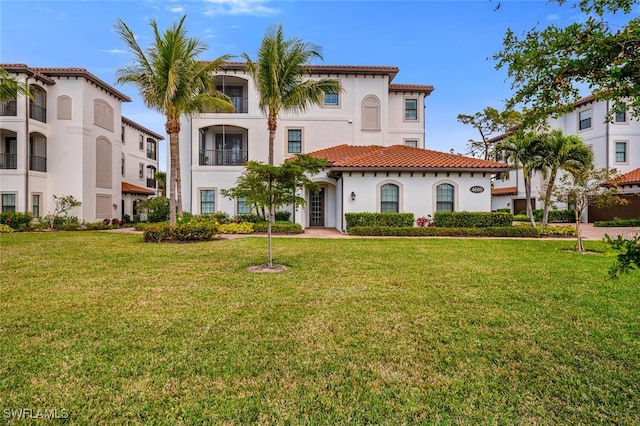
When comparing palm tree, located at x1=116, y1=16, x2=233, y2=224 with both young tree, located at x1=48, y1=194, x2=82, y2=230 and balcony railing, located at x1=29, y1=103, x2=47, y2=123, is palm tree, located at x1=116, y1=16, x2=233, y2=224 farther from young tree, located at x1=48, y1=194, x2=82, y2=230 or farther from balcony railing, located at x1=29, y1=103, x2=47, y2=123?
balcony railing, located at x1=29, y1=103, x2=47, y2=123

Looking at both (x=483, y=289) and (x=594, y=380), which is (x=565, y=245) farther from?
(x=594, y=380)

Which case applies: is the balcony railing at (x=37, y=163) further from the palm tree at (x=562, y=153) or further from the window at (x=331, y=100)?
the palm tree at (x=562, y=153)

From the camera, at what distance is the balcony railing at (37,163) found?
814 inches

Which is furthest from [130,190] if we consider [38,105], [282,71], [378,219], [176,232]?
[378,219]

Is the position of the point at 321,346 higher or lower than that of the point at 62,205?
lower

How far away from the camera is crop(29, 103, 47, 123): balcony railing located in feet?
66.2

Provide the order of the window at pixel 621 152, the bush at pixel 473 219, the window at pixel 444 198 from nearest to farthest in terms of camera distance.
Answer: the bush at pixel 473 219
the window at pixel 444 198
the window at pixel 621 152

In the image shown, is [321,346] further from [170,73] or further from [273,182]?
[170,73]

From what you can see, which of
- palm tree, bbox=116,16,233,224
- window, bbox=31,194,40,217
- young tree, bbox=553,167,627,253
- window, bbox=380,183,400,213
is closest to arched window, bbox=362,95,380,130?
window, bbox=380,183,400,213

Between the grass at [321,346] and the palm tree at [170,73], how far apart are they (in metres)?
8.53

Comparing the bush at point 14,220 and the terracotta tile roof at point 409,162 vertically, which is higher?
the terracotta tile roof at point 409,162

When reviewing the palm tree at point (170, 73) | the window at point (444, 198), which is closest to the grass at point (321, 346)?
the palm tree at point (170, 73)

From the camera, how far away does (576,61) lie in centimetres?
230

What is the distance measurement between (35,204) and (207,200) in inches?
412
